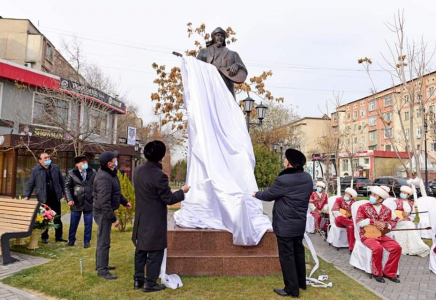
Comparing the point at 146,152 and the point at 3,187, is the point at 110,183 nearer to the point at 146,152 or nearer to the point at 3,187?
the point at 146,152

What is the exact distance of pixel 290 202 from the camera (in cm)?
395

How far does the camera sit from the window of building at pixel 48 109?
56.6 feet

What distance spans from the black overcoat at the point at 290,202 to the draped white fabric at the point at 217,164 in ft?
1.84

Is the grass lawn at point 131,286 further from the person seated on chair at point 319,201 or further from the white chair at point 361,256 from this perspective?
the person seated on chair at point 319,201

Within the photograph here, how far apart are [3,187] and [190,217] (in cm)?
1779

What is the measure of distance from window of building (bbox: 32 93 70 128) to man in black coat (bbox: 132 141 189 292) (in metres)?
15.0

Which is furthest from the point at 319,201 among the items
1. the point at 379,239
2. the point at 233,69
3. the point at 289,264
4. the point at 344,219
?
the point at 289,264

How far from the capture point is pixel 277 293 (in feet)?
12.9

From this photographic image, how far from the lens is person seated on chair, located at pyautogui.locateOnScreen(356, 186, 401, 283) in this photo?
4.96m

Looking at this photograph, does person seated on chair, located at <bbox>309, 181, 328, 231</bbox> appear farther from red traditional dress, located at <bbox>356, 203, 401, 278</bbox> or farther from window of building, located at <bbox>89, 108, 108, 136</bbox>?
window of building, located at <bbox>89, 108, 108, 136</bbox>

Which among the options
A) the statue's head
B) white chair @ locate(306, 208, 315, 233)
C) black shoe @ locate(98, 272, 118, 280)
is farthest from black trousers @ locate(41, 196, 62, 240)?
white chair @ locate(306, 208, 315, 233)

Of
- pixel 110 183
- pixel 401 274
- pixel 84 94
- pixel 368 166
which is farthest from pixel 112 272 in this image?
pixel 368 166

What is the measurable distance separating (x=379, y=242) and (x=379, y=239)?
0.20ft

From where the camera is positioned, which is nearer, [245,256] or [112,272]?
[245,256]
